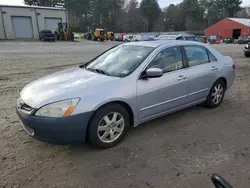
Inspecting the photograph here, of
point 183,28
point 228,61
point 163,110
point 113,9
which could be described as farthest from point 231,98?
point 183,28

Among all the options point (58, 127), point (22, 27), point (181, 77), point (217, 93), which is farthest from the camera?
point (22, 27)

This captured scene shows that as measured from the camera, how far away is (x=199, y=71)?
14.0 ft

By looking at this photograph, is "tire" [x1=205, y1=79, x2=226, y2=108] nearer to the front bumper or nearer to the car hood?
the car hood

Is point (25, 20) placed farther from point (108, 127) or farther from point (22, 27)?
point (108, 127)

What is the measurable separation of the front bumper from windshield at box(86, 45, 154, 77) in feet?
3.27

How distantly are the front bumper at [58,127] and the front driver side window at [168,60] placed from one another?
4.88 ft

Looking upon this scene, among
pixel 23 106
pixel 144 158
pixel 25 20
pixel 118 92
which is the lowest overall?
pixel 144 158

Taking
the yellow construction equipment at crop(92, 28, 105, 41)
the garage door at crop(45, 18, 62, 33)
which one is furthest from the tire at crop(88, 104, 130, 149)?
the garage door at crop(45, 18, 62, 33)

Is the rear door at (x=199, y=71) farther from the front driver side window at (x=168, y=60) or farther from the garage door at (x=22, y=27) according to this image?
the garage door at (x=22, y=27)

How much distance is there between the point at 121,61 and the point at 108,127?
4.12 ft

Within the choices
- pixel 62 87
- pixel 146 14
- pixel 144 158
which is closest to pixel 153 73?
pixel 144 158

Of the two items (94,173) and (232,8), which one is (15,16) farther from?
(232,8)

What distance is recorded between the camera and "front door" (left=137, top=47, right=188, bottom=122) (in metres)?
3.46

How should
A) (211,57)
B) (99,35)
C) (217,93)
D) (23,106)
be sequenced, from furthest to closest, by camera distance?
(99,35) → (217,93) → (211,57) → (23,106)
